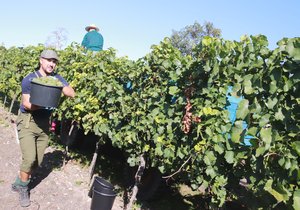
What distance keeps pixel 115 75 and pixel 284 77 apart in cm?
299

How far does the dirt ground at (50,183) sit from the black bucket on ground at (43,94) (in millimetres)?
1440

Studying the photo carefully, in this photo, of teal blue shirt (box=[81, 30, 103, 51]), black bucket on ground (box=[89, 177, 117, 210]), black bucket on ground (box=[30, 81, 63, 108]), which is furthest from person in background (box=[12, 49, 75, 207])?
teal blue shirt (box=[81, 30, 103, 51])

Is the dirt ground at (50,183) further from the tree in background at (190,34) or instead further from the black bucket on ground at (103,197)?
the tree in background at (190,34)

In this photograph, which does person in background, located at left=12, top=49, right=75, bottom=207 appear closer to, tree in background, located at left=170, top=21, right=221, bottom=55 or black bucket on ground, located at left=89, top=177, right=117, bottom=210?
black bucket on ground, located at left=89, top=177, right=117, bottom=210

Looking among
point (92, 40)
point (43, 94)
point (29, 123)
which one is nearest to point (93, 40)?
point (92, 40)

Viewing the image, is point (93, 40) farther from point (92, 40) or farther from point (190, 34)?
point (190, 34)

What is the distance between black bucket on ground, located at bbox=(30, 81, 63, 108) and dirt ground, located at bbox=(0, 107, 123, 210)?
4.72 ft

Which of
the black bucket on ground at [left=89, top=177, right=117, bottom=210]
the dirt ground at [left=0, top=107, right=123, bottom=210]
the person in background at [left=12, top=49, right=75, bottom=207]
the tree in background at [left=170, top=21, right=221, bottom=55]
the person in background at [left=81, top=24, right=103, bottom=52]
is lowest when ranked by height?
the dirt ground at [left=0, top=107, right=123, bottom=210]

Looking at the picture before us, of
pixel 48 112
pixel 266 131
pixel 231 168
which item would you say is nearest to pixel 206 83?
pixel 231 168

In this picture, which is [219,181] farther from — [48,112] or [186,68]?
[48,112]

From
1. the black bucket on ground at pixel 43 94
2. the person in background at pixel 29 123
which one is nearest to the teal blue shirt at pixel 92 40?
the person in background at pixel 29 123

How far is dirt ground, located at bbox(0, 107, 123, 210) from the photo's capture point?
4.62 metres

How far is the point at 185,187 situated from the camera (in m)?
6.59

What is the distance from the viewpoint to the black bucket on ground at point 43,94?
406 centimetres
